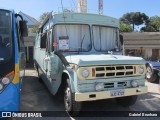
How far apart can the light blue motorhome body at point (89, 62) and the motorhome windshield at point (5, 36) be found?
5.11 ft

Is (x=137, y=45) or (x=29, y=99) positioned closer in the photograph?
(x=29, y=99)

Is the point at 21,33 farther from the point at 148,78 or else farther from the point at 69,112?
the point at 148,78

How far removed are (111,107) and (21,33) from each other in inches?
129

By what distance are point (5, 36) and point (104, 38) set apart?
347cm

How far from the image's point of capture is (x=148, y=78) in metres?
12.6

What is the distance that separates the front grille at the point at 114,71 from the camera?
20.9 feet

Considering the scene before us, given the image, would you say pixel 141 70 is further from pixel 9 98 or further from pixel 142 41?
pixel 142 41

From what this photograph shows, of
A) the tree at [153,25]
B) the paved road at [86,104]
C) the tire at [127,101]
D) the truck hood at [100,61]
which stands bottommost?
the paved road at [86,104]

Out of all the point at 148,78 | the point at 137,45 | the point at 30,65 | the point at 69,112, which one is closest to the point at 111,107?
the point at 69,112

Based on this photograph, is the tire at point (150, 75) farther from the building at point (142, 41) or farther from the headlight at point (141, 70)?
the building at point (142, 41)

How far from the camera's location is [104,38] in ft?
27.9

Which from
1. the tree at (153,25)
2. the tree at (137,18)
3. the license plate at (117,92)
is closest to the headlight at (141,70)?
the license plate at (117,92)

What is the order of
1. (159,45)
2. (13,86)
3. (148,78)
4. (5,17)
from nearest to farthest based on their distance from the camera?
(13,86), (5,17), (148,78), (159,45)

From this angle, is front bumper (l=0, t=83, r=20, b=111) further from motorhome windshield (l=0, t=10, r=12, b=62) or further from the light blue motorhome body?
the light blue motorhome body
